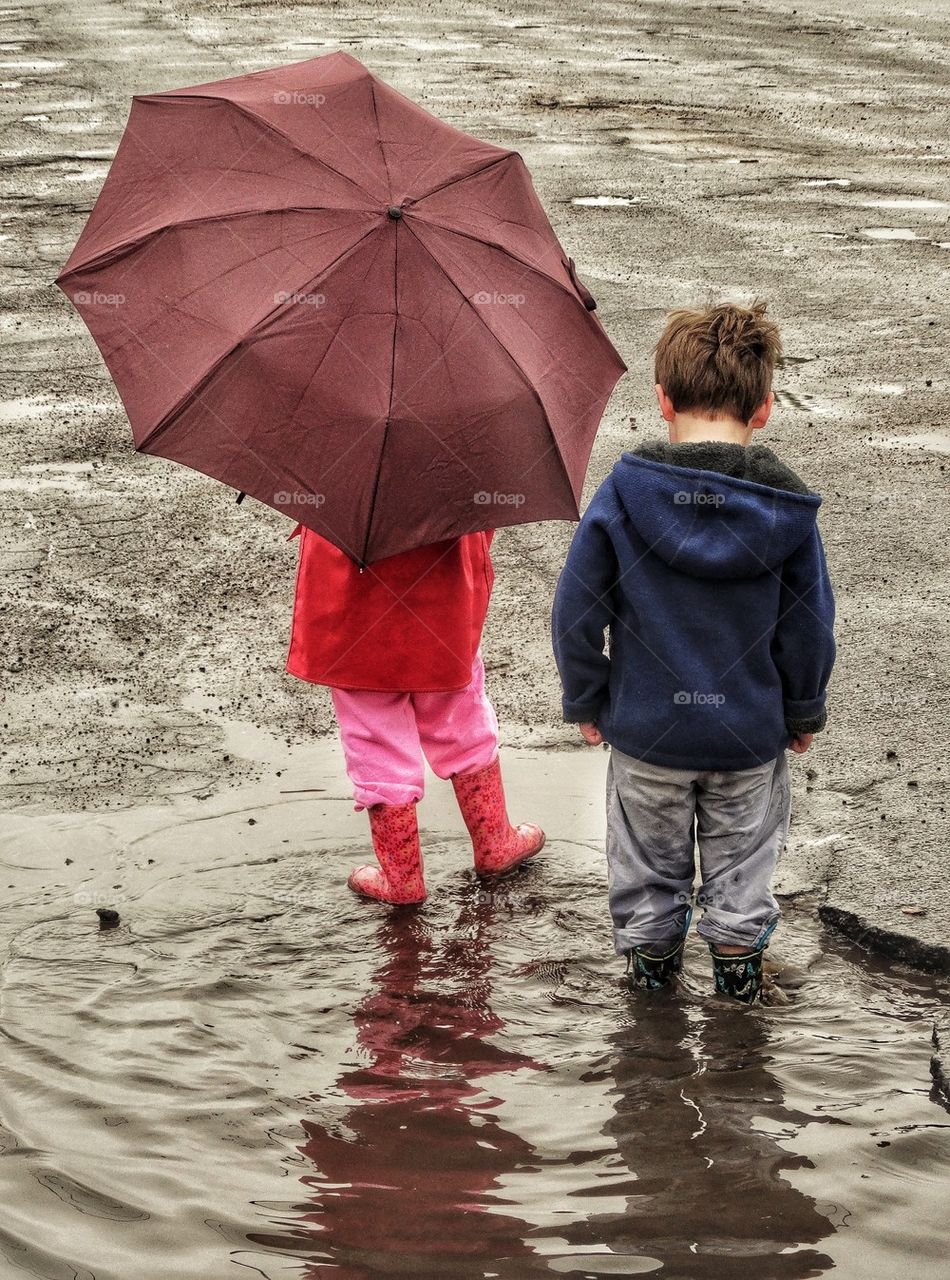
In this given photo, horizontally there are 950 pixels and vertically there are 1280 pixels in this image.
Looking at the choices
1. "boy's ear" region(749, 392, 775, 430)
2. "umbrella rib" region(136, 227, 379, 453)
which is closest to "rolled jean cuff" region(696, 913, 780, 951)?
"boy's ear" region(749, 392, 775, 430)

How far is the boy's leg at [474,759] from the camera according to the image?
147 inches

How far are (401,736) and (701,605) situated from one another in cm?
98

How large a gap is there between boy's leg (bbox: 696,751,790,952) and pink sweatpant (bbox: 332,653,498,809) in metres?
0.74

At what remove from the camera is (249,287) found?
10.4ft

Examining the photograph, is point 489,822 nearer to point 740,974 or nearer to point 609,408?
point 740,974

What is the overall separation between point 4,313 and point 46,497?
2.35 metres

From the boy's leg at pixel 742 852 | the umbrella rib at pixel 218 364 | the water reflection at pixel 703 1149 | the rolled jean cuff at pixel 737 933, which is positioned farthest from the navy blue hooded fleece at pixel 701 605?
the umbrella rib at pixel 218 364

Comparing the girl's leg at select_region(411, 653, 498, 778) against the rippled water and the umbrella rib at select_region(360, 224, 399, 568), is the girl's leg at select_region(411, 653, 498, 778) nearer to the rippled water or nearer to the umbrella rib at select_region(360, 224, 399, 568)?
the rippled water

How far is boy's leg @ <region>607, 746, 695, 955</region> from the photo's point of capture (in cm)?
314

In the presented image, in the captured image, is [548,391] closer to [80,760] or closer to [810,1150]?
[810,1150]

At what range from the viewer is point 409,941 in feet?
12.0

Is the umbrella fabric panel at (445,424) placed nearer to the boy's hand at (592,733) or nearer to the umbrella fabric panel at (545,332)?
the umbrella fabric panel at (545,332)

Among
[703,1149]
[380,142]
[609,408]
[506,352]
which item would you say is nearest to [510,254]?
[506,352]

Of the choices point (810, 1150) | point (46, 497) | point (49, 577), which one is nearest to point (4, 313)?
point (46, 497)
